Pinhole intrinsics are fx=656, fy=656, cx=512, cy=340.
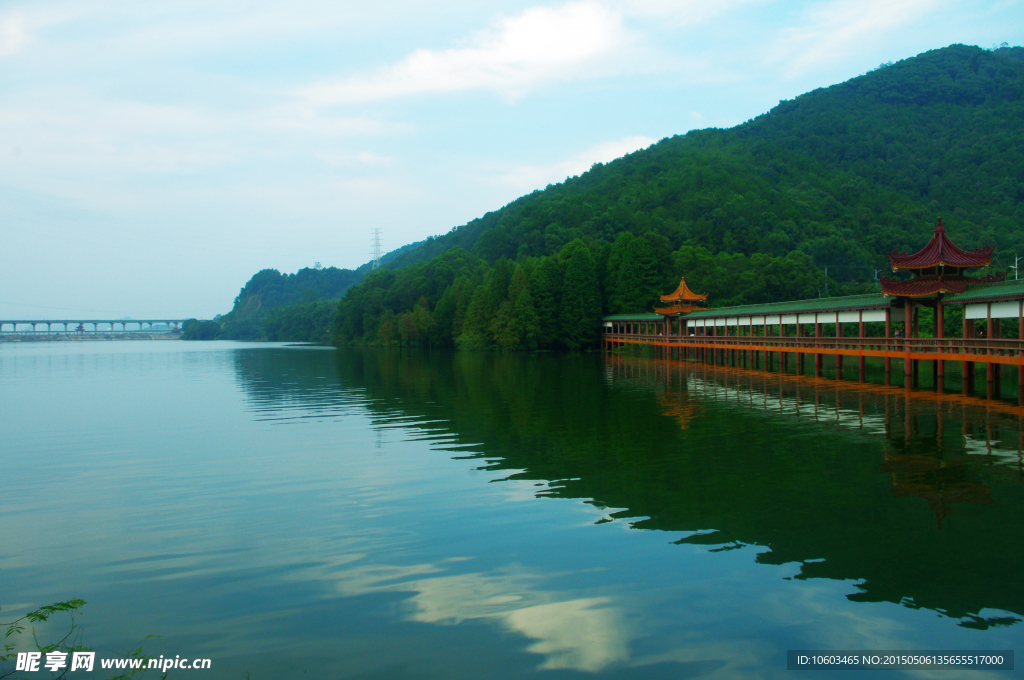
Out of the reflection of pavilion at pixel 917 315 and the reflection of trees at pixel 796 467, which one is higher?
the reflection of pavilion at pixel 917 315

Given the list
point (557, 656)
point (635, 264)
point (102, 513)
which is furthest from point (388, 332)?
point (557, 656)

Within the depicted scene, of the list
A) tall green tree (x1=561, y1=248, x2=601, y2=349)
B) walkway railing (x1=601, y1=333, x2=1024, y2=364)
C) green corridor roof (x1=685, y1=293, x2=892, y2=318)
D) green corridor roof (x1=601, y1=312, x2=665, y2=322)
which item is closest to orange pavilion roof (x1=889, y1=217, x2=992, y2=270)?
green corridor roof (x1=685, y1=293, x2=892, y2=318)

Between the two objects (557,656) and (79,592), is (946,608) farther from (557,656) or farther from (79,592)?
(79,592)

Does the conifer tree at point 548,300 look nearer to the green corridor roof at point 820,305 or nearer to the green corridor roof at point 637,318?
the green corridor roof at point 637,318

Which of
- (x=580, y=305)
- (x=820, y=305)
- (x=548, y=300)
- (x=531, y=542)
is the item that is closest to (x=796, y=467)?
(x=531, y=542)

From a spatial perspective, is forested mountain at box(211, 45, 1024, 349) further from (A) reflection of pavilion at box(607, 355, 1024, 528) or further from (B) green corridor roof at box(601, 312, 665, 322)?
(A) reflection of pavilion at box(607, 355, 1024, 528)

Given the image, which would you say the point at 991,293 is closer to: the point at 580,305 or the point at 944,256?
the point at 944,256

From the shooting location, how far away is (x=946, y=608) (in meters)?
7.02

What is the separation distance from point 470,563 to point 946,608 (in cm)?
543

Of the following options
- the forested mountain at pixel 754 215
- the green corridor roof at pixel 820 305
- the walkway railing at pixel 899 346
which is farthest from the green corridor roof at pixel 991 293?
the forested mountain at pixel 754 215

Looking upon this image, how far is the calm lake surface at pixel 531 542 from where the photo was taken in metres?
6.55

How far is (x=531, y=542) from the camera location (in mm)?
9352

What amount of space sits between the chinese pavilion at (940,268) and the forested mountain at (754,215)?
4661 centimetres

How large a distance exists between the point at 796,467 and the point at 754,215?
91.5 meters
